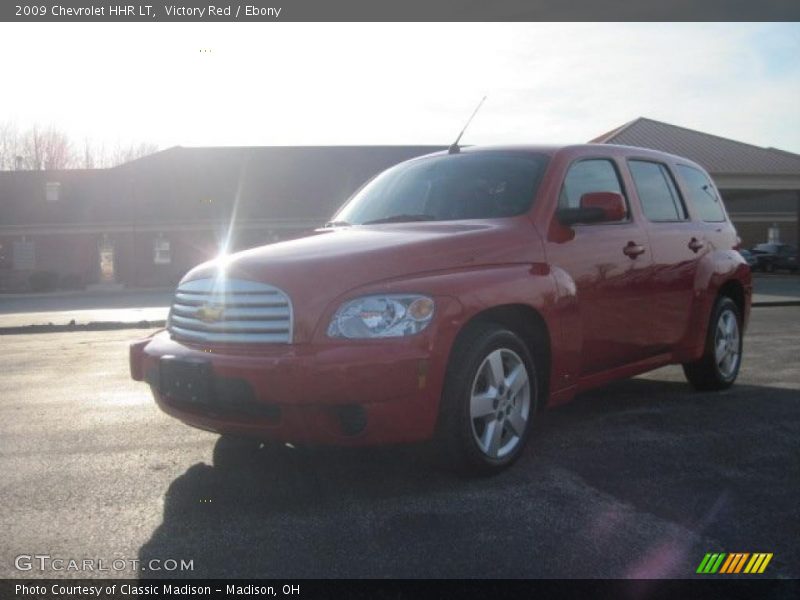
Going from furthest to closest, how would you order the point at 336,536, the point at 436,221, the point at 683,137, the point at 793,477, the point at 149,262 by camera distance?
the point at 149,262 < the point at 683,137 < the point at 436,221 < the point at 793,477 < the point at 336,536

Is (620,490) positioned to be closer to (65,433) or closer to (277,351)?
(277,351)

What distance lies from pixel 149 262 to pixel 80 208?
16.8 feet

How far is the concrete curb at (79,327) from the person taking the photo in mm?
15398

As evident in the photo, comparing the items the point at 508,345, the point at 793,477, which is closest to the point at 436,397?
the point at 508,345

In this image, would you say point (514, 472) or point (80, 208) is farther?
point (80, 208)

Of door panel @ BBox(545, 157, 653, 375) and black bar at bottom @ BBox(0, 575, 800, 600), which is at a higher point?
door panel @ BBox(545, 157, 653, 375)

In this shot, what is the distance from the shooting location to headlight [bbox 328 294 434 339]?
12.1 feet

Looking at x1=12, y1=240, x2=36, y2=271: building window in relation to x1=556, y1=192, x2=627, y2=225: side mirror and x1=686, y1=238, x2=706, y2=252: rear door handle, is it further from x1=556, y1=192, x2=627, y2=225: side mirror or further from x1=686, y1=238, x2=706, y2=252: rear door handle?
x1=556, y1=192, x2=627, y2=225: side mirror

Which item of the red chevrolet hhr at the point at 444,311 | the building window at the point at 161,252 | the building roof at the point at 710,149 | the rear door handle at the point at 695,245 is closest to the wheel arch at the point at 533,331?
the red chevrolet hhr at the point at 444,311

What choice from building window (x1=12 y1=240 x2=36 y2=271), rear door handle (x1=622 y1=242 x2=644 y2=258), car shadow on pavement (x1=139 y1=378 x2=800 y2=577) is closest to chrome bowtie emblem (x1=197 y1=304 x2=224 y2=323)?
car shadow on pavement (x1=139 y1=378 x2=800 y2=577)

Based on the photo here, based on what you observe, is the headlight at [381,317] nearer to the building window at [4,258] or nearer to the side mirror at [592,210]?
the side mirror at [592,210]

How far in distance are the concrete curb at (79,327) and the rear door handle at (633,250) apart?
38.6 feet

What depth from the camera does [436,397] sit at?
378 cm

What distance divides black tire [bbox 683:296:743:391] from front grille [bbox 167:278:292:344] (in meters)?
3.72
